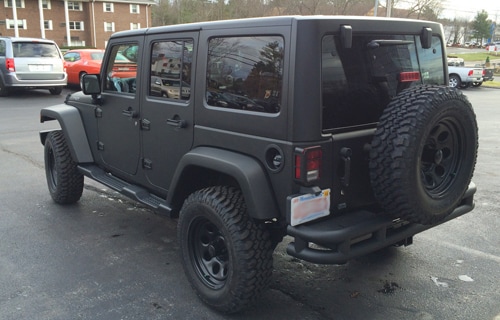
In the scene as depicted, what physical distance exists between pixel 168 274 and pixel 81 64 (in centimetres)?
1448

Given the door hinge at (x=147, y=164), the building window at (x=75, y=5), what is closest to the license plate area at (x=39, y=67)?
the door hinge at (x=147, y=164)

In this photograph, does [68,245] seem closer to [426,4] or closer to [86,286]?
[86,286]

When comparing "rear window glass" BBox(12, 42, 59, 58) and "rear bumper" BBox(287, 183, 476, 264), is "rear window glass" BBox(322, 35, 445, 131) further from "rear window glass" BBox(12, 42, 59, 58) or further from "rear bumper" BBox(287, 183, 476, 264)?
"rear window glass" BBox(12, 42, 59, 58)

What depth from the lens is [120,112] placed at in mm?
4320

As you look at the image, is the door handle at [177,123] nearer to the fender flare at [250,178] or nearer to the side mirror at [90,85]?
the fender flare at [250,178]

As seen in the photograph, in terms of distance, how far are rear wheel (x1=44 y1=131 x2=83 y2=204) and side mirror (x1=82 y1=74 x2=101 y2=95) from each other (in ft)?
3.10

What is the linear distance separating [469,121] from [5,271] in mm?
3554

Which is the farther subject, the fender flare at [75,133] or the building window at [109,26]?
the building window at [109,26]

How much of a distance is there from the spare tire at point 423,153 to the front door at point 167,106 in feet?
4.68

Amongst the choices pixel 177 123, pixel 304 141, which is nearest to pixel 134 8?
pixel 177 123

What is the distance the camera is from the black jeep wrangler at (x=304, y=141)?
2.72 meters

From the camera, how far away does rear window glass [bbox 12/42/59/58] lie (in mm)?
14305

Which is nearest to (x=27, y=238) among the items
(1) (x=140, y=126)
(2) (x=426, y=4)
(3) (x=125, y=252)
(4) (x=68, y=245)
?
(4) (x=68, y=245)

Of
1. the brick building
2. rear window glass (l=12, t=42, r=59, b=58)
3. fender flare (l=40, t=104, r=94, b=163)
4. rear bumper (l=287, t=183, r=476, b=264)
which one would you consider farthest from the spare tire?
the brick building
